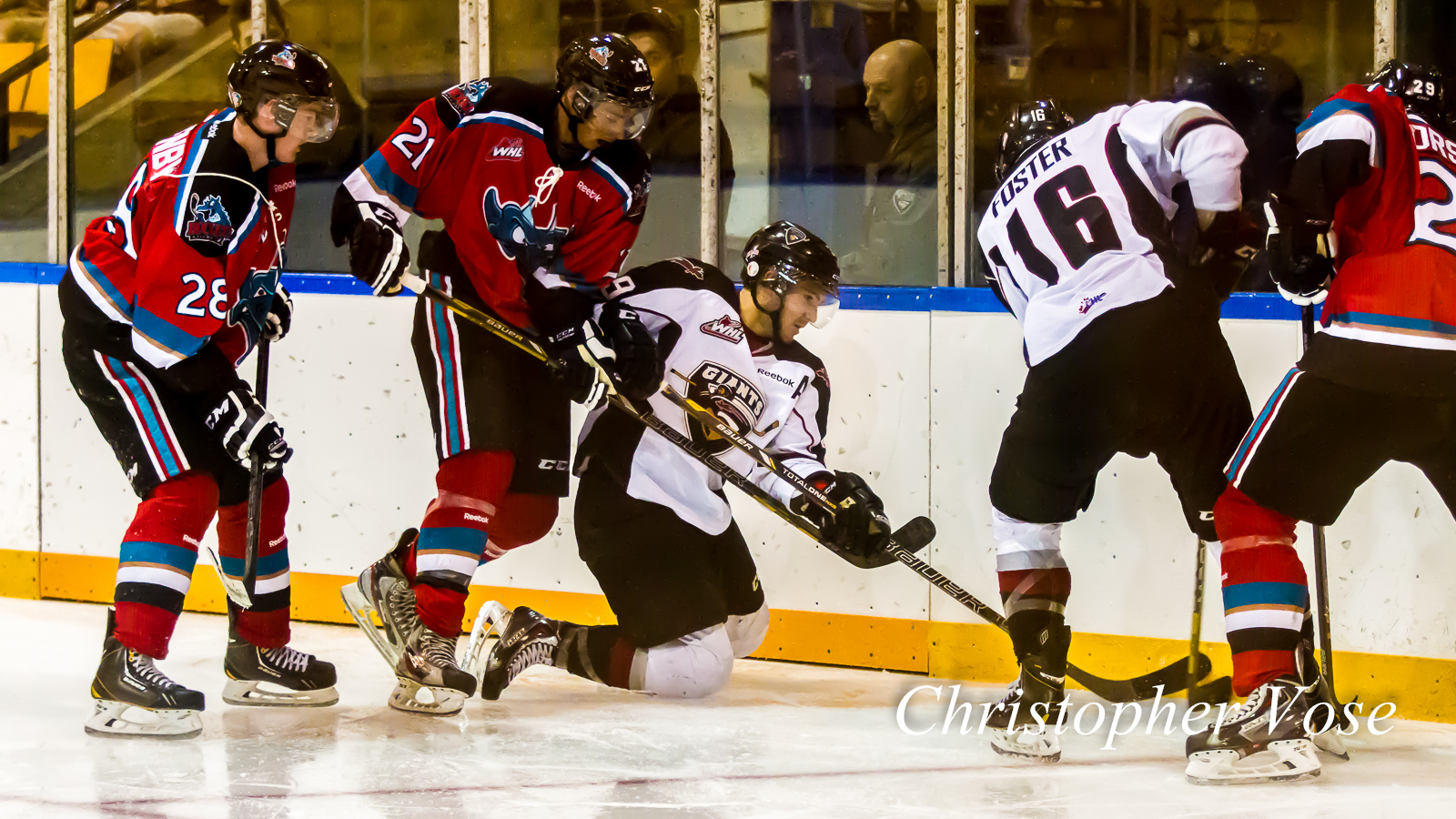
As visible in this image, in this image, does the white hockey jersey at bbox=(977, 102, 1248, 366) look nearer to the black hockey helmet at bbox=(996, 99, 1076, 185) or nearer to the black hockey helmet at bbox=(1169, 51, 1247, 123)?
the black hockey helmet at bbox=(996, 99, 1076, 185)

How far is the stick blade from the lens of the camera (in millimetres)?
2717

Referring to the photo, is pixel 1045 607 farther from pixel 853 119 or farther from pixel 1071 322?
pixel 853 119

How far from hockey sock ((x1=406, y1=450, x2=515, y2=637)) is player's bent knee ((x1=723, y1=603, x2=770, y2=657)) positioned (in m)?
0.54

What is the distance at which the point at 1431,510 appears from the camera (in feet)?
8.72

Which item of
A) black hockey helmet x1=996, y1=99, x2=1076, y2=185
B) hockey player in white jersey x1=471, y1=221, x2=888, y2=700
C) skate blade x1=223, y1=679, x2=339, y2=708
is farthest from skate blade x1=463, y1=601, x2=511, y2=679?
black hockey helmet x1=996, y1=99, x2=1076, y2=185

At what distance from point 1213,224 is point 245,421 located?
1638mm

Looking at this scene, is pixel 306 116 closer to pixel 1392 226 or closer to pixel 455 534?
pixel 455 534

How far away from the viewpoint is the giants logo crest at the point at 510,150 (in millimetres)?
2709

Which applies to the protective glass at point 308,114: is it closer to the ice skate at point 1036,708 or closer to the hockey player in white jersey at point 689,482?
the hockey player in white jersey at point 689,482

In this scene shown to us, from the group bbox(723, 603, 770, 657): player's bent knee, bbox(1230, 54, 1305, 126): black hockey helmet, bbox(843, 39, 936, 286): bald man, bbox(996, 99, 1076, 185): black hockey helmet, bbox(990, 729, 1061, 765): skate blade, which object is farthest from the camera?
bbox(843, 39, 936, 286): bald man

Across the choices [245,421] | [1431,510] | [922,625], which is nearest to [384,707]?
[245,421]

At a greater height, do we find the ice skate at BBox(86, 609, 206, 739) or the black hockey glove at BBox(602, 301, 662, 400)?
the black hockey glove at BBox(602, 301, 662, 400)

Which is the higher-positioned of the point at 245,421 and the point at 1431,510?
the point at 245,421

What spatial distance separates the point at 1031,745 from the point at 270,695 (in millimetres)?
1408
